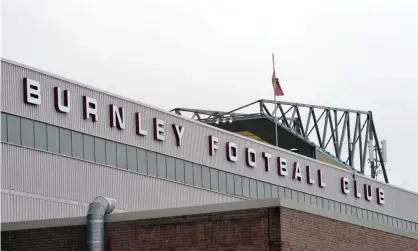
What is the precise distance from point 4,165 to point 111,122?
7.67 m

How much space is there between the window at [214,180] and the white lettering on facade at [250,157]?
3554mm

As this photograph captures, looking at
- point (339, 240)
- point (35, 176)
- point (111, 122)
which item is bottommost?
point (339, 240)

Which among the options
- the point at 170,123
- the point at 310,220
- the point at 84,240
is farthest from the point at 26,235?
the point at 170,123

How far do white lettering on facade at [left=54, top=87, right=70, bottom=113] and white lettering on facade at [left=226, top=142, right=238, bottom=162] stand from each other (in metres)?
14.6

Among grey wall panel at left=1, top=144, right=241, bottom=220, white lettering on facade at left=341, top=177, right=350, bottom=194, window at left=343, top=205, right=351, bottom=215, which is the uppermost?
white lettering on facade at left=341, top=177, right=350, bottom=194

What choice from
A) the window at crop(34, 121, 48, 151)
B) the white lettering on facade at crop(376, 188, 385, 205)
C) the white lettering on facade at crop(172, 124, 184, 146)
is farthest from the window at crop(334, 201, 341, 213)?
the window at crop(34, 121, 48, 151)

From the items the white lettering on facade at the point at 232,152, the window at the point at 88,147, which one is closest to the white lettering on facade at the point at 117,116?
the window at the point at 88,147

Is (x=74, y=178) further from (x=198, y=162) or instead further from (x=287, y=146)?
(x=287, y=146)

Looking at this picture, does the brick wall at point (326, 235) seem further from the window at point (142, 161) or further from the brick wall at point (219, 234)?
the window at point (142, 161)

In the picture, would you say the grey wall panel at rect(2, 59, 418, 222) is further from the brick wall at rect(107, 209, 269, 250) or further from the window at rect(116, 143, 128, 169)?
the brick wall at rect(107, 209, 269, 250)

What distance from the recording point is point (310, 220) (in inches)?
1158

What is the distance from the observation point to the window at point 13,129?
4247 cm

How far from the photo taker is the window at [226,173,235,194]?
57.2m

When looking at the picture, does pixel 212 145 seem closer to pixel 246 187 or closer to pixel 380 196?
pixel 246 187
